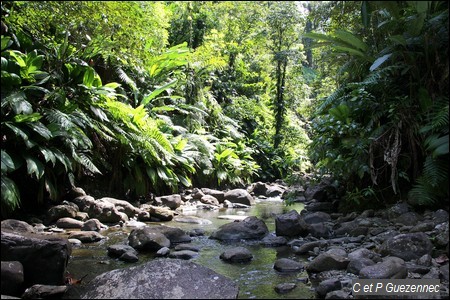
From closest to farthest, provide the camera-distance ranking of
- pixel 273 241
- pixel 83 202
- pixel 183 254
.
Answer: pixel 183 254
pixel 273 241
pixel 83 202

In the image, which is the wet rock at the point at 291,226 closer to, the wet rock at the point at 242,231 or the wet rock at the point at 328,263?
the wet rock at the point at 242,231

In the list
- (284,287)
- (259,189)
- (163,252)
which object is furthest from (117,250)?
(259,189)

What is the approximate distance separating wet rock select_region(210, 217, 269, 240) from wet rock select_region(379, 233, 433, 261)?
2054 millimetres

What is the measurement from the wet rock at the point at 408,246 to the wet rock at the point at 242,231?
2.05 metres

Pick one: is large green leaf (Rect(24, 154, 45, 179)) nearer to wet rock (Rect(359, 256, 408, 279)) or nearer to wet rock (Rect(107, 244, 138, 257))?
wet rock (Rect(107, 244, 138, 257))

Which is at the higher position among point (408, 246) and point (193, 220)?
point (408, 246)

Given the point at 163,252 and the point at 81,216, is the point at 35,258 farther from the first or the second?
the point at 81,216

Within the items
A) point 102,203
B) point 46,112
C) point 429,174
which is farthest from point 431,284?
point 46,112

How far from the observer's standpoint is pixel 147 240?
4891 millimetres

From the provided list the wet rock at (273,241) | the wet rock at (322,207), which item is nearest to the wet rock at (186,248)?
the wet rock at (273,241)

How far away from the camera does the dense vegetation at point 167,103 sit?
4.67 metres

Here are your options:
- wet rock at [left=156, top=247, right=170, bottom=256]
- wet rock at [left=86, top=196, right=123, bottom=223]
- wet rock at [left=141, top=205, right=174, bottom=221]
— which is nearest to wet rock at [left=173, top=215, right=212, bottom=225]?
wet rock at [left=141, top=205, right=174, bottom=221]

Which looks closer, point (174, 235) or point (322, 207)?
point (174, 235)

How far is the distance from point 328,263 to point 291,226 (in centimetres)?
175
